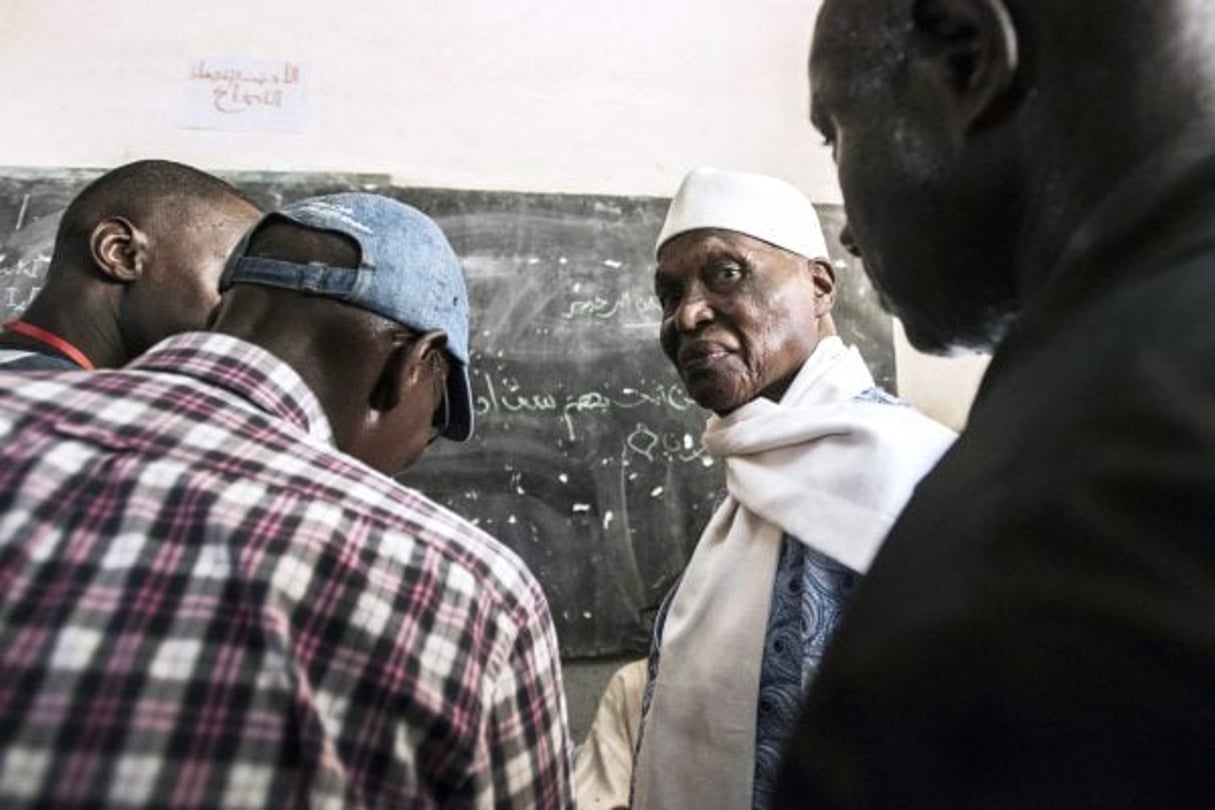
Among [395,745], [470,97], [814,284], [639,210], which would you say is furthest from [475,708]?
[470,97]

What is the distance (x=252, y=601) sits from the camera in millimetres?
633

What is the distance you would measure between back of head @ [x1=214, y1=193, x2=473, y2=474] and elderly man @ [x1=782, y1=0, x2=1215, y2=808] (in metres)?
0.51

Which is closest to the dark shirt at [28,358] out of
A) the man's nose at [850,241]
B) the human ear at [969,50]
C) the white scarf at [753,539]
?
the white scarf at [753,539]

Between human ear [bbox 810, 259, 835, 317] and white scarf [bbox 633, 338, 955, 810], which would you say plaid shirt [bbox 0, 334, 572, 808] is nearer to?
white scarf [bbox 633, 338, 955, 810]

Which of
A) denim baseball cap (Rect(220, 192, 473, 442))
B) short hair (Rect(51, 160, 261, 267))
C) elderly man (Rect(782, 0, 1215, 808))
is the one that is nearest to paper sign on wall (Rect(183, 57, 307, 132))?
short hair (Rect(51, 160, 261, 267))

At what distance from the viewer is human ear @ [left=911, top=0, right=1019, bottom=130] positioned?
1.55 ft

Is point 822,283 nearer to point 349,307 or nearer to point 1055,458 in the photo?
point 349,307

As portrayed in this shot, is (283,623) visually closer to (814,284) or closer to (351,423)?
(351,423)

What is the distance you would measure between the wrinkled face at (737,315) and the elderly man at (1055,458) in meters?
0.80

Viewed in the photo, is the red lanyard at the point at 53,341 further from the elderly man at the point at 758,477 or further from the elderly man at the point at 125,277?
the elderly man at the point at 758,477

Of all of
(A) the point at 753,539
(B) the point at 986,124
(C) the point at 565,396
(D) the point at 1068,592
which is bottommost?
(C) the point at 565,396

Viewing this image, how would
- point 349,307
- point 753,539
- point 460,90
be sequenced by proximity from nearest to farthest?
1. point 349,307
2. point 753,539
3. point 460,90

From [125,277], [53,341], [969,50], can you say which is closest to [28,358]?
[53,341]

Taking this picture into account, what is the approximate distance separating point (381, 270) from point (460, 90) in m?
1.58
